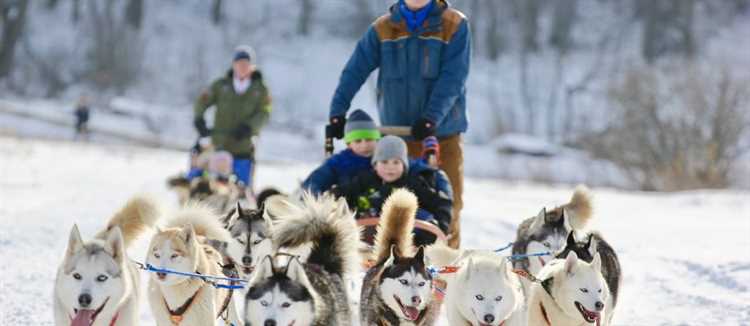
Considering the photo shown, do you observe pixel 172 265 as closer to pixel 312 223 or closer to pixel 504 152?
pixel 312 223

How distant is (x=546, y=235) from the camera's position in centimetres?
509

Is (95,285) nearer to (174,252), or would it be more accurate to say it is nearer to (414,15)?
(174,252)

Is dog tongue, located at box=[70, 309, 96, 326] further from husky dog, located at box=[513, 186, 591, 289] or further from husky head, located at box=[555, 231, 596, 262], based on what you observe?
husky dog, located at box=[513, 186, 591, 289]

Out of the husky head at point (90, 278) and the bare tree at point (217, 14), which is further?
the bare tree at point (217, 14)

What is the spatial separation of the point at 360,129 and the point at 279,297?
282 centimetres

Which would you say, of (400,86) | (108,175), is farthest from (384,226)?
(108,175)

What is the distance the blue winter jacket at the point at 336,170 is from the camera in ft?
19.9

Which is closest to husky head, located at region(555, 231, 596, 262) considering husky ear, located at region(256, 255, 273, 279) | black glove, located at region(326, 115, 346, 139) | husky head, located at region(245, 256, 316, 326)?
husky head, located at region(245, 256, 316, 326)

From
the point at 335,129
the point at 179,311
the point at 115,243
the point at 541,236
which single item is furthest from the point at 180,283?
the point at 335,129

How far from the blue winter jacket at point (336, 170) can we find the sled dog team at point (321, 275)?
98 cm

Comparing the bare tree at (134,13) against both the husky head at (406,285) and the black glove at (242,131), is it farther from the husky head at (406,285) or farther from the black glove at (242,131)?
the husky head at (406,285)

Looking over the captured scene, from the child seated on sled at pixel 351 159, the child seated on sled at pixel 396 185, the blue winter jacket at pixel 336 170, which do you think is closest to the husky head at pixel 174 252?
the child seated on sled at pixel 396 185

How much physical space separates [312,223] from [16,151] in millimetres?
13964

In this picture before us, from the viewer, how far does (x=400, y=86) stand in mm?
6535
